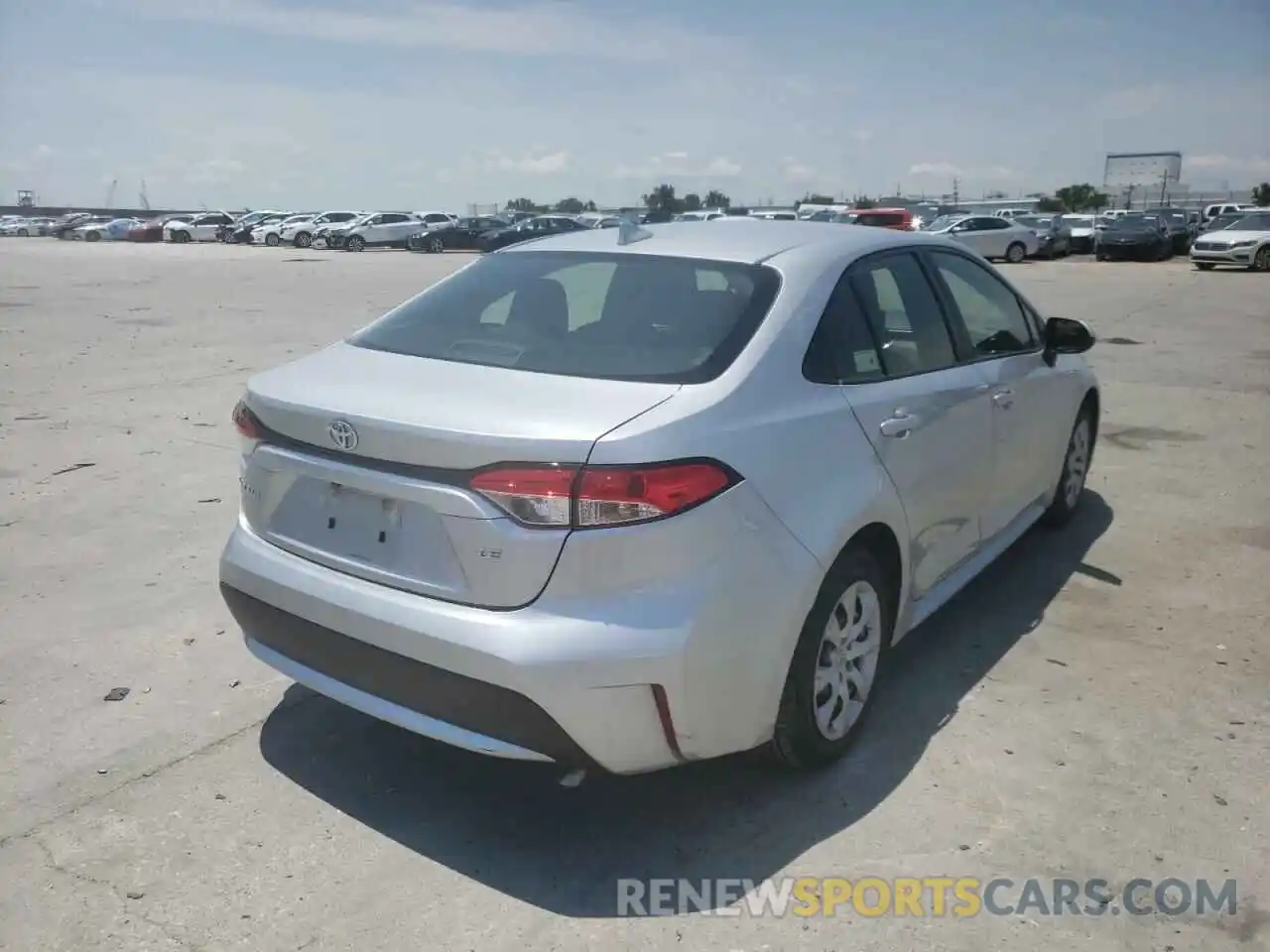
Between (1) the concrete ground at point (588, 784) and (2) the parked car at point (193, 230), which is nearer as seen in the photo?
(1) the concrete ground at point (588, 784)

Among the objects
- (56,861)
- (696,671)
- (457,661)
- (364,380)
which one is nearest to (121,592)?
(56,861)

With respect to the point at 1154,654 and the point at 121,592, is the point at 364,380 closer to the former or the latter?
the point at 121,592

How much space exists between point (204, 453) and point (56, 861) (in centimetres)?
464

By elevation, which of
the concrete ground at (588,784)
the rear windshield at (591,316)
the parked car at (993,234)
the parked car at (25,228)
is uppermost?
the parked car at (25,228)

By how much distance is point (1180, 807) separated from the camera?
126 inches

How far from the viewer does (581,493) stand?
258 cm

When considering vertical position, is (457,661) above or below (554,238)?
below

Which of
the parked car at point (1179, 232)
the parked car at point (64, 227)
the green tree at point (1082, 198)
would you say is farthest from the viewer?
the green tree at point (1082, 198)

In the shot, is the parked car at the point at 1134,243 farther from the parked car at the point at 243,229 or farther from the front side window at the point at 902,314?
the parked car at the point at 243,229

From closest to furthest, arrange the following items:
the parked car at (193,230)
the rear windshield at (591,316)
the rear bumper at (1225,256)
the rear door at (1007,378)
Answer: the rear windshield at (591,316), the rear door at (1007,378), the rear bumper at (1225,256), the parked car at (193,230)

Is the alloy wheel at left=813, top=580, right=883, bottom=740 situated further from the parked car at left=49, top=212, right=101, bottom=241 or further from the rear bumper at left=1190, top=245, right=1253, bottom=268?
the parked car at left=49, top=212, right=101, bottom=241

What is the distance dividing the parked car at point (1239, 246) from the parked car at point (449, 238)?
27.3m

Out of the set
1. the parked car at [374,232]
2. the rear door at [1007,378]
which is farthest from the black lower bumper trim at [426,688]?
the parked car at [374,232]

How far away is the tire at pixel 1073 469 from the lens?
18.4 ft
